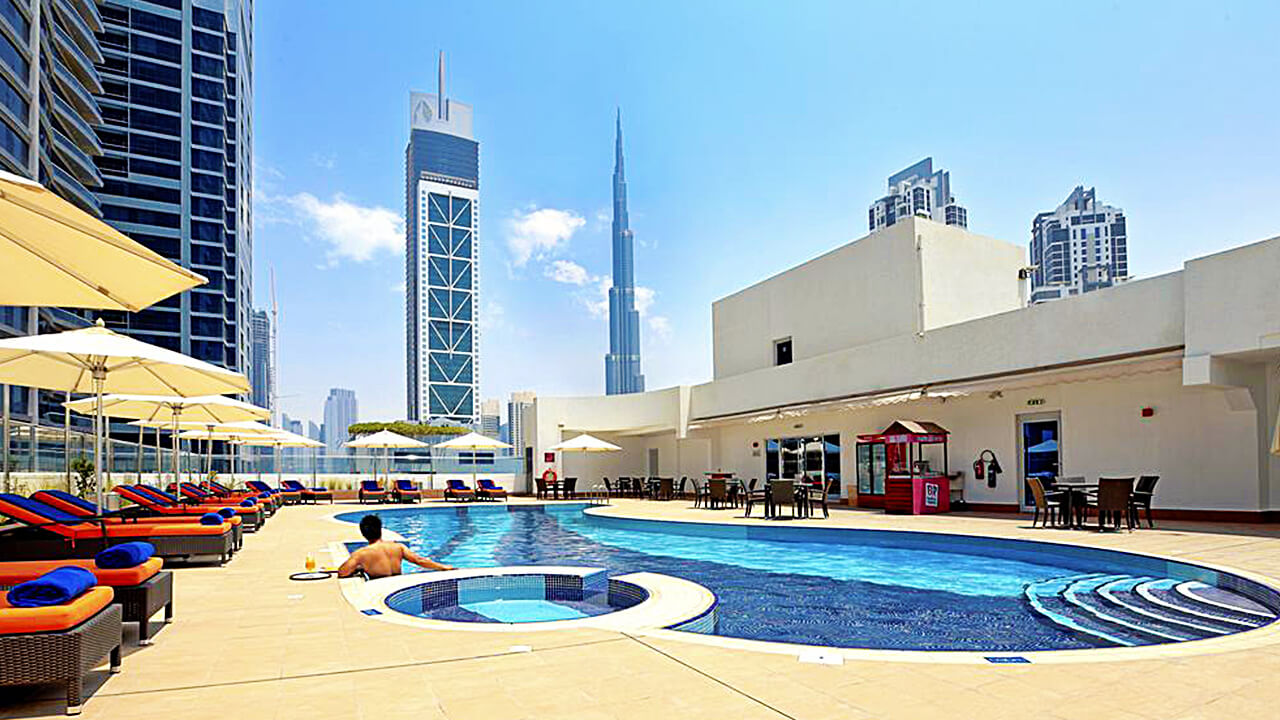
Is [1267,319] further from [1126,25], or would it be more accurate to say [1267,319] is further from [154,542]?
[154,542]

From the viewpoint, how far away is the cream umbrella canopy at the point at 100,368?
6952mm

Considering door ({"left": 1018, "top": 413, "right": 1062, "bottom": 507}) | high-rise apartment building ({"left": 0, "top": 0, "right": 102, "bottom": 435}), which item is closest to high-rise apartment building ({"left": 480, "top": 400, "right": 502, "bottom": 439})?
high-rise apartment building ({"left": 0, "top": 0, "right": 102, "bottom": 435})

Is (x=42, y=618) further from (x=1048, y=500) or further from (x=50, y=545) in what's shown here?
(x=1048, y=500)

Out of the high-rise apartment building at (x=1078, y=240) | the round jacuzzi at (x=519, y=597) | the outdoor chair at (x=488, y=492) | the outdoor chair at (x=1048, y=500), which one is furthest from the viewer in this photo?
the high-rise apartment building at (x=1078, y=240)

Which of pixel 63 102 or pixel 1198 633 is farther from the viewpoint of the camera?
pixel 63 102

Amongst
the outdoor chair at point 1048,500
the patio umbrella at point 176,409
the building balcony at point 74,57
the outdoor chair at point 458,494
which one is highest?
the building balcony at point 74,57

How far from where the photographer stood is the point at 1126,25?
639 inches

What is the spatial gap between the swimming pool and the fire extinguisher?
495 cm

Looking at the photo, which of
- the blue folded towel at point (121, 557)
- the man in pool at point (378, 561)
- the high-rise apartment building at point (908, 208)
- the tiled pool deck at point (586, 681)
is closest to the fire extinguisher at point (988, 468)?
the tiled pool deck at point (586, 681)

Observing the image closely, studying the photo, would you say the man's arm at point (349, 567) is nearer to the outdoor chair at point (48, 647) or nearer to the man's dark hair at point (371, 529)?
the man's dark hair at point (371, 529)

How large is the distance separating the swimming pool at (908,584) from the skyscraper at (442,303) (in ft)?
375

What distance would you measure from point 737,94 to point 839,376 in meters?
8.28

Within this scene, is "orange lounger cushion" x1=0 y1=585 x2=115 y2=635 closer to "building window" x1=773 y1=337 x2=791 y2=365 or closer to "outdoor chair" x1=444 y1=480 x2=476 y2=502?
"building window" x1=773 y1=337 x2=791 y2=365

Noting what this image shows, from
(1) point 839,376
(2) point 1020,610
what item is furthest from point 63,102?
(2) point 1020,610
